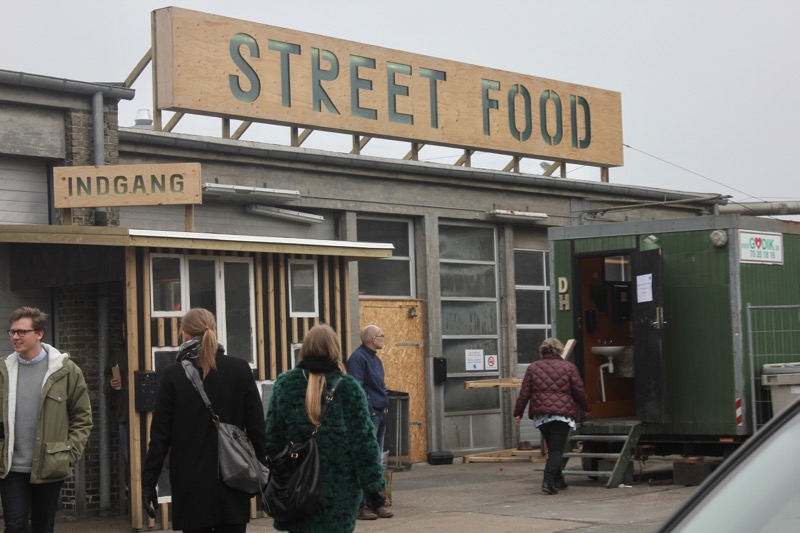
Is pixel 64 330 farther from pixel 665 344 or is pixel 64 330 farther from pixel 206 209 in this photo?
pixel 665 344

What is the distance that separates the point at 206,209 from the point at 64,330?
3376 millimetres

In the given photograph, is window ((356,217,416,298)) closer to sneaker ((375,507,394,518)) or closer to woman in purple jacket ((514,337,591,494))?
woman in purple jacket ((514,337,591,494))

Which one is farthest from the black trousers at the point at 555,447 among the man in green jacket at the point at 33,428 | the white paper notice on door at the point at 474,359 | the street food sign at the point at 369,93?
the man in green jacket at the point at 33,428

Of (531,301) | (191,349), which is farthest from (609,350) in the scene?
(191,349)

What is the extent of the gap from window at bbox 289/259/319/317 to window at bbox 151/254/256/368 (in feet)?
1.97

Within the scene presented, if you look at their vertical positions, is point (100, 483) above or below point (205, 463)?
below

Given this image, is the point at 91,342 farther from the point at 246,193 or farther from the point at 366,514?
the point at 366,514

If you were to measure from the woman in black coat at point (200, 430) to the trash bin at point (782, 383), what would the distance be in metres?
8.78

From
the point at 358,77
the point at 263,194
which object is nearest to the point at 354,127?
the point at 358,77

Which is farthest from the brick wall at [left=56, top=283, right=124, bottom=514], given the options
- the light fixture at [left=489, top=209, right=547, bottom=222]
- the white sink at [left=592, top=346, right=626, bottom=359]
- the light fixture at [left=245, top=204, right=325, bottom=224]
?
the light fixture at [left=489, top=209, right=547, bottom=222]

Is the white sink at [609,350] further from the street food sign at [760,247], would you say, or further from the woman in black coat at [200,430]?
the woman in black coat at [200,430]

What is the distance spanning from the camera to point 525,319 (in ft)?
72.7

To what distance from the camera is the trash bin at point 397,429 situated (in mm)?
18047

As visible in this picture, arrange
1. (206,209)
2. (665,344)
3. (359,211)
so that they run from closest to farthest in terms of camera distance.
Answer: (665,344)
(206,209)
(359,211)
